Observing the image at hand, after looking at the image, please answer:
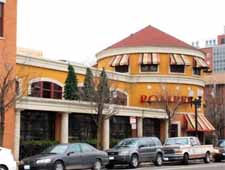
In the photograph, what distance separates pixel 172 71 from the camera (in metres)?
56.1

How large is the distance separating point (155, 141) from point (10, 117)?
8.91m

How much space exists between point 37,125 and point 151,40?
23817mm

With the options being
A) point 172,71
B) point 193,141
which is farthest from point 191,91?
point 193,141

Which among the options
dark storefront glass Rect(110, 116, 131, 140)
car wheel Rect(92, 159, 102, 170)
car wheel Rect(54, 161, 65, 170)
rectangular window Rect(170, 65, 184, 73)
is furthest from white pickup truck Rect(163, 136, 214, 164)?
rectangular window Rect(170, 65, 184, 73)

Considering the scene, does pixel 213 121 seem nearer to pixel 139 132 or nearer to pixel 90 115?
pixel 139 132

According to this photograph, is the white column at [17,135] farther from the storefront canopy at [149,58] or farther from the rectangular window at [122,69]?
the rectangular window at [122,69]

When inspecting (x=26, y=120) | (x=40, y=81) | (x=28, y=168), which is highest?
(x=40, y=81)

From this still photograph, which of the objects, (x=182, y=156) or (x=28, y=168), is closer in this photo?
A: (x=28, y=168)

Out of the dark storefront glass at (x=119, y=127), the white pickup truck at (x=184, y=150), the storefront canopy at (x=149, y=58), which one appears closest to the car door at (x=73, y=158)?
the white pickup truck at (x=184, y=150)

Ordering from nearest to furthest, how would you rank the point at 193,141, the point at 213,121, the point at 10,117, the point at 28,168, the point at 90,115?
the point at 28,168 < the point at 10,117 < the point at 193,141 < the point at 90,115 < the point at 213,121

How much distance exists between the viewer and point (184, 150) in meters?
34.1

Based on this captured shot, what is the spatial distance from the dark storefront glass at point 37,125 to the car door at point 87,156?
897 centimetres

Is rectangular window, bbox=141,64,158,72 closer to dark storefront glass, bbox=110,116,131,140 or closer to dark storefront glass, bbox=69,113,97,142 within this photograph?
dark storefront glass, bbox=110,116,131,140

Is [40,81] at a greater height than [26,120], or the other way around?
[40,81]
